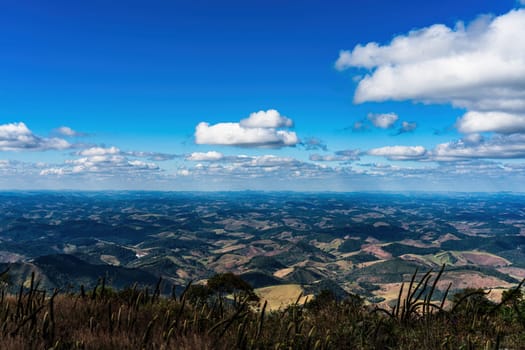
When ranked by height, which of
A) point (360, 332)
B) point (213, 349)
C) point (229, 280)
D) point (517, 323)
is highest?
point (213, 349)

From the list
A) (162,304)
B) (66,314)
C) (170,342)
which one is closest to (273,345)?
(170,342)

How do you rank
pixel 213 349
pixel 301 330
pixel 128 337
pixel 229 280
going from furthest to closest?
pixel 229 280 < pixel 301 330 < pixel 128 337 < pixel 213 349

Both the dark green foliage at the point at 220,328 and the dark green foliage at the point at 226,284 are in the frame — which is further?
the dark green foliage at the point at 226,284

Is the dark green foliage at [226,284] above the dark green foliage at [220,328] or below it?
below

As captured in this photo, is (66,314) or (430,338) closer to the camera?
(430,338)

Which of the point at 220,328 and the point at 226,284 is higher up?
the point at 220,328

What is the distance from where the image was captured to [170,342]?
304 inches

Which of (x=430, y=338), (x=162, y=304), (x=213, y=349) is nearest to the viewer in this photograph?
(x=213, y=349)

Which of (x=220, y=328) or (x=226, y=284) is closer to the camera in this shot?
(x=220, y=328)

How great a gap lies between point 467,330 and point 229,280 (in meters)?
56.6

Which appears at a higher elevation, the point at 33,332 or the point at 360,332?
the point at 33,332

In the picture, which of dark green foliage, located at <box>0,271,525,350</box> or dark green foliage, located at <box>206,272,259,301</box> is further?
dark green foliage, located at <box>206,272,259,301</box>

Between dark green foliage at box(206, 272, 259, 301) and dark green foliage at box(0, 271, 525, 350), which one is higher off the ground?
dark green foliage at box(0, 271, 525, 350)

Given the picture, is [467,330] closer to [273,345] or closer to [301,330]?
[301,330]
